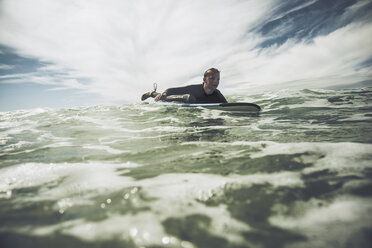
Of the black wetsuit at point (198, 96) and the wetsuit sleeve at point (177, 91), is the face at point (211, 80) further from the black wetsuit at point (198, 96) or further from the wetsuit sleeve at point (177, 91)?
the wetsuit sleeve at point (177, 91)

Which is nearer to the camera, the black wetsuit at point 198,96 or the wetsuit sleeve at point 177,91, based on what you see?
the black wetsuit at point 198,96

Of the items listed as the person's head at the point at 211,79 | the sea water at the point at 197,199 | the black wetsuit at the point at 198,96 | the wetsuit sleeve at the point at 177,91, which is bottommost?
the sea water at the point at 197,199

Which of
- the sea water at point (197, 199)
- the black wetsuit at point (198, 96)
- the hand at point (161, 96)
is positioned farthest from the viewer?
the hand at point (161, 96)

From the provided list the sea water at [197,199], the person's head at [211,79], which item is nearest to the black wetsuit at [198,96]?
the person's head at [211,79]

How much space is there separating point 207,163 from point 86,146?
233 cm

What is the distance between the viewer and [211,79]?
24.1 feet

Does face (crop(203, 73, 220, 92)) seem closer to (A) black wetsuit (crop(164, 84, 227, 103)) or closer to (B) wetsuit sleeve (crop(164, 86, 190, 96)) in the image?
(A) black wetsuit (crop(164, 84, 227, 103))

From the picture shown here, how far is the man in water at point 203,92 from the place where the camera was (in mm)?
7340

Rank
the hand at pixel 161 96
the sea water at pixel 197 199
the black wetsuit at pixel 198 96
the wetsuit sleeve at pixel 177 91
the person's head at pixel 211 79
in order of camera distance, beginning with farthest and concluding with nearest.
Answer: the hand at pixel 161 96, the wetsuit sleeve at pixel 177 91, the black wetsuit at pixel 198 96, the person's head at pixel 211 79, the sea water at pixel 197 199

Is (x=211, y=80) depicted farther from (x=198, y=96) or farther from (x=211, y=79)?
(x=198, y=96)

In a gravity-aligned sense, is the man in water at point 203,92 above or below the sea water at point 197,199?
above

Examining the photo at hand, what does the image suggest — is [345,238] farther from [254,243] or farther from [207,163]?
[207,163]

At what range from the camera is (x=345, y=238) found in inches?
37.7

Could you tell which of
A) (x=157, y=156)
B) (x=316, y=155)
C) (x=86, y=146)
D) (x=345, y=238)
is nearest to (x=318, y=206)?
(x=345, y=238)
